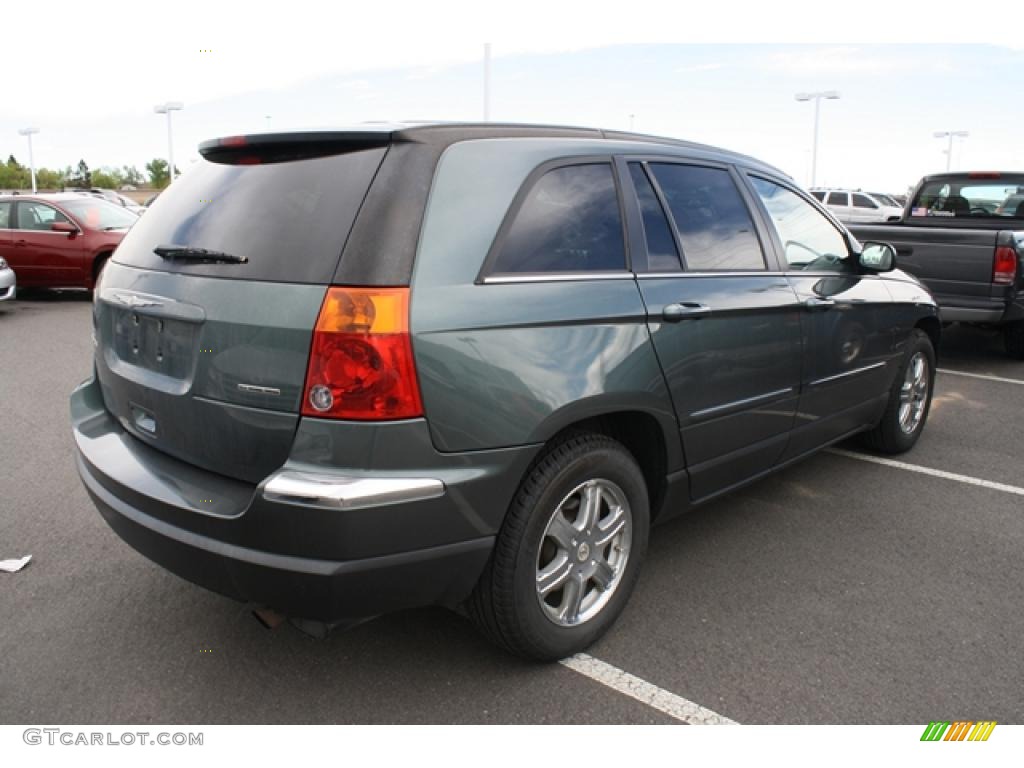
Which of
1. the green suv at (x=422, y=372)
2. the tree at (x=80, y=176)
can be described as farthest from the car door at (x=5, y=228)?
the tree at (x=80, y=176)

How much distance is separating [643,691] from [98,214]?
12.5m

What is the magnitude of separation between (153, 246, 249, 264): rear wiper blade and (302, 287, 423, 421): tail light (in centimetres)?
44

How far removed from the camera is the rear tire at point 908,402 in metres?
5.05

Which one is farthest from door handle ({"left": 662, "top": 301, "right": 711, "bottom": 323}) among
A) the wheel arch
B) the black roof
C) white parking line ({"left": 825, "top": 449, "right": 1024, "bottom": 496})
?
white parking line ({"left": 825, "top": 449, "right": 1024, "bottom": 496})

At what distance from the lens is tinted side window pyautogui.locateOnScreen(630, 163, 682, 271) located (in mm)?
3160

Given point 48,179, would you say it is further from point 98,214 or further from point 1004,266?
point 1004,266

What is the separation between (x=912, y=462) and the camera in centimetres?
523

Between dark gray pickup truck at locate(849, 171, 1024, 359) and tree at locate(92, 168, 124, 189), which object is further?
tree at locate(92, 168, 124, 189)

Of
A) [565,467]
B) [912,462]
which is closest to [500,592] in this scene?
[565,467]

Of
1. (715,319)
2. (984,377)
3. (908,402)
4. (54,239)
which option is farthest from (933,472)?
(54,239)

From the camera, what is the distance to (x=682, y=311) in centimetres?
312

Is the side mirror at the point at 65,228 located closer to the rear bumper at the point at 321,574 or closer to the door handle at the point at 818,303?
the rear bumper at the point at 321,574

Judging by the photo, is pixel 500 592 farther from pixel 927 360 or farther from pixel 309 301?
pixel 927 360

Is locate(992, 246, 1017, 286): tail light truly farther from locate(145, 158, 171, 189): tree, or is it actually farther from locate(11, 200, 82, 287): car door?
locate(145, 158, 171, 189): tree
